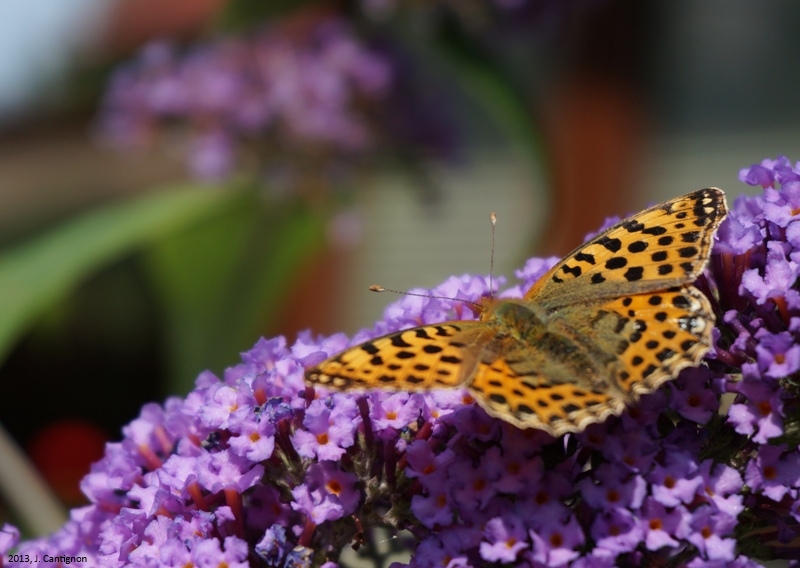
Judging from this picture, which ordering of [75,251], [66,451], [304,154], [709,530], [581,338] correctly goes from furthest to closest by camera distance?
1. [66,451]
2. [304,154]
3. [75,251]
4. [581,338]
5. [709,530]

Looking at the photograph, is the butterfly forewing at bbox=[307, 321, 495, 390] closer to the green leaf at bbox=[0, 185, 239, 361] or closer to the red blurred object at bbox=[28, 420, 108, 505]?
the green leaf at bbox=[0, 185, 239, 361]

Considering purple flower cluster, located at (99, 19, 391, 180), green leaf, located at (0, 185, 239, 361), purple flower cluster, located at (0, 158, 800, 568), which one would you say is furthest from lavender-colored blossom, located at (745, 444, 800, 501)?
purple flower cluster, located at (99, 19, 391, 180)

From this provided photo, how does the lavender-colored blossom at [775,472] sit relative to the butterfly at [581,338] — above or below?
below

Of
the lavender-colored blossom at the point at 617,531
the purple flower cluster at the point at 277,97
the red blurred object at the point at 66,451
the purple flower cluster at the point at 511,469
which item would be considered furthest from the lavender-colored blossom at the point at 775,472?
the red blurred object at the point at 66,451

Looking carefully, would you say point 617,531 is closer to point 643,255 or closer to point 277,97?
point 643,255

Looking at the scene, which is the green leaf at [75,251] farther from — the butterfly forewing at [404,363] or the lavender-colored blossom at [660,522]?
the lavender-colored blossom at [660,522]

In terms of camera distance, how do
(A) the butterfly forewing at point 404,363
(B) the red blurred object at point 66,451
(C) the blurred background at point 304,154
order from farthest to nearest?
(B) the red blurred object at point 66,451
(C) the blurred background at point 304,154
(A) the butterfly forewing at point 404,363

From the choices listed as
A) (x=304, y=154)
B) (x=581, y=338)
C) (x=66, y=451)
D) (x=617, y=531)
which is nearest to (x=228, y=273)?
(x=304, y=154)
